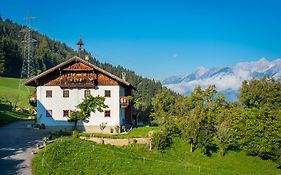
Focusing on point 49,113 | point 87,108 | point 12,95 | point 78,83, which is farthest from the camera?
point 12,95

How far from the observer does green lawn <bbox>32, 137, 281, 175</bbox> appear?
93.9ft

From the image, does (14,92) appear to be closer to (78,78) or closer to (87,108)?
(78,78)

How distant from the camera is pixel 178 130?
44.2 meters

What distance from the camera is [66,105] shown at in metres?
49.2

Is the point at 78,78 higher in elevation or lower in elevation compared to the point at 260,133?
higher

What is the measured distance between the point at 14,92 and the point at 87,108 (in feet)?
168

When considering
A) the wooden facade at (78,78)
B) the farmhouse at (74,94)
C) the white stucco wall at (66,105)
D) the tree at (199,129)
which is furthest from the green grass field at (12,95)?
the tree at (199,129)

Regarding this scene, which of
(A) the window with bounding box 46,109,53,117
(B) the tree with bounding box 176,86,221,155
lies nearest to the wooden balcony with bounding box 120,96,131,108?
(B) the tree with bounding box 176,86,221,155

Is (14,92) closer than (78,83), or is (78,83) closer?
(78,83)

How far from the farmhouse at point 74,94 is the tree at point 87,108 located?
0.68 meters

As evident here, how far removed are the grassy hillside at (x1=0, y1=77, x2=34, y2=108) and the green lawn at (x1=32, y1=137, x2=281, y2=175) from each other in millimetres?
51896

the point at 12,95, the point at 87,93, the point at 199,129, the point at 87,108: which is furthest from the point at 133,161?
the point at 12,95

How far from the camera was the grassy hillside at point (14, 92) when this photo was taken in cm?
8588

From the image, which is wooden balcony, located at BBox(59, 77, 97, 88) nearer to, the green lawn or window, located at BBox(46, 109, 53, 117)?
window, located at BBox(46, 109, 53, 117)
